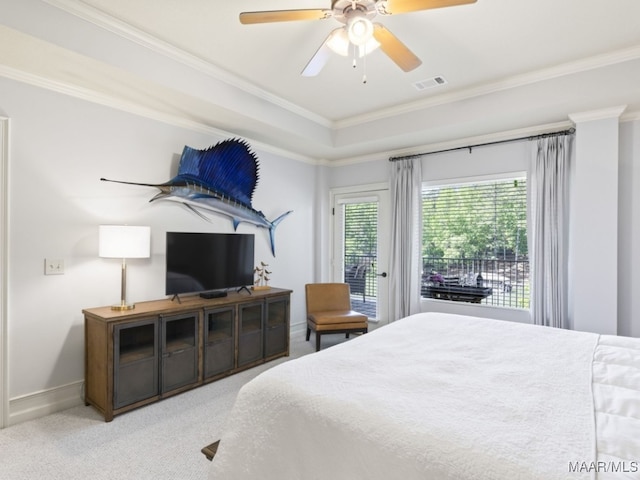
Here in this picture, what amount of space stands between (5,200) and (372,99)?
3.29 m

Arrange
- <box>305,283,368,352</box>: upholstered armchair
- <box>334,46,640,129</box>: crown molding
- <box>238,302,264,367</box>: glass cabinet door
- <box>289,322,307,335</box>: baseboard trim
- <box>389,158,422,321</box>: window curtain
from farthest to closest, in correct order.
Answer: <box>289,322,307,335</box>: baseboard trim < <box>389,158,422,321</box>: window curtain < <box>305,283,368,352</box>: upholstered armchair < <box>238,302,264,367</box>: glass cabinet door < <box>334,46,640,129</box>: crown molding

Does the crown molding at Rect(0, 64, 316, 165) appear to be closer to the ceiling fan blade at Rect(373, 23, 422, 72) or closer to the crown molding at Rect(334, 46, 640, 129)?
the crown molding at Rect(334, 46, 640, 129)

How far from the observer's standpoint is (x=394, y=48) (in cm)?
218

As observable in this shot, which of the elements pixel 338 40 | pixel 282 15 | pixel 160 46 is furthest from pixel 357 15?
pixel 160 46

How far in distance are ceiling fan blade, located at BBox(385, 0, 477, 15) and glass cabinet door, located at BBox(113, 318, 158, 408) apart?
9.05ft

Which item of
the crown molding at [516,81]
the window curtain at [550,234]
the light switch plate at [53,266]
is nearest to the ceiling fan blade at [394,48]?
the crown molding at [516,81]

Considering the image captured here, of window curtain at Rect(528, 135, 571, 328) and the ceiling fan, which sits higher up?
the ceiling fan

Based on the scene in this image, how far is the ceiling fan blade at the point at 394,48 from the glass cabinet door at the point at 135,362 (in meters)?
2.64

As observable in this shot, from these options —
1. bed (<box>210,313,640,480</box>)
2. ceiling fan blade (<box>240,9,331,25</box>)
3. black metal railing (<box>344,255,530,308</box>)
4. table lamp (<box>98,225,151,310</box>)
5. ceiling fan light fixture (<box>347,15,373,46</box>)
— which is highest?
ceiling fan blade (<box>240,9,331,25</box>)

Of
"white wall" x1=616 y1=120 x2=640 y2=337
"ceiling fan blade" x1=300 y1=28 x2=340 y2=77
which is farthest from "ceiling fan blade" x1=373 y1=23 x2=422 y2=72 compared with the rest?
"white wall" x1=616 y1=120 x2=640 y2=337

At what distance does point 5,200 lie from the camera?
2510 millimetres

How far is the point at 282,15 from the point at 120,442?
2836 millimetres

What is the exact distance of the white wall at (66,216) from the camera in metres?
2.58

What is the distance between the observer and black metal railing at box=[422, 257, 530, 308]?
384cm
